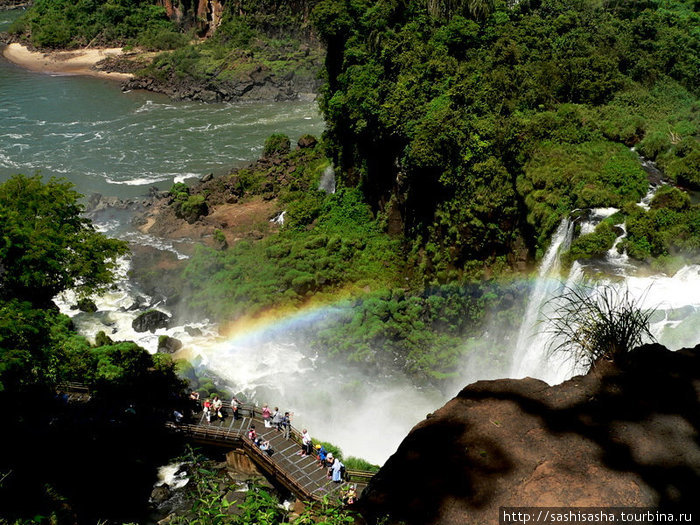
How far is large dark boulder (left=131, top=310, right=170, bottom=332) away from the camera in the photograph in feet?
94.1

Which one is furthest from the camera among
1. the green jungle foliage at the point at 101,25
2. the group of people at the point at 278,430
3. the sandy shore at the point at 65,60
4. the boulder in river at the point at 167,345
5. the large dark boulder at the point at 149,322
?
the green jungle foliage at the point at 101,25

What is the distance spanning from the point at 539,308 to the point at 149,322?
18168 mm

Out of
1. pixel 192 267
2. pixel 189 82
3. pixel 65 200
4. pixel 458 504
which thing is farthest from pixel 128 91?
pixel 458 504

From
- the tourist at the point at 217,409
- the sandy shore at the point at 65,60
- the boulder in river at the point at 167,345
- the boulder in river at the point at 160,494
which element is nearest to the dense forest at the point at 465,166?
the boulder in river at the point at 167,345

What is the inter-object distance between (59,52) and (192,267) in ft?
212

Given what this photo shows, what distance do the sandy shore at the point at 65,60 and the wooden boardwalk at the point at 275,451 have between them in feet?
208

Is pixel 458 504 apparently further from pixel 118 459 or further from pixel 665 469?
pixel 118 459

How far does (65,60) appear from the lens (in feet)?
257

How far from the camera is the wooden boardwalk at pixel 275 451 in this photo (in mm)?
17719

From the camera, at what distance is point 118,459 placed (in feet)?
62.2

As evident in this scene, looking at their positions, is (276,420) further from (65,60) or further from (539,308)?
(65,60)

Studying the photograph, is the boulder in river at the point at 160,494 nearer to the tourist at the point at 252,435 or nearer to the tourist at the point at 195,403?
the tourist at the point at 195,403

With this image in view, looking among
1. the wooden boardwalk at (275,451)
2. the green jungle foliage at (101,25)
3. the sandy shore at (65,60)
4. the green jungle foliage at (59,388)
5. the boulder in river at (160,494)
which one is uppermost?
the green jungle foliage at (101,25)

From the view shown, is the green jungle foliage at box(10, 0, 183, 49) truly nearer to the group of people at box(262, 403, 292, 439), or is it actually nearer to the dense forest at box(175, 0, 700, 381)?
the dense forest at box(175, 0, 700, 381)
